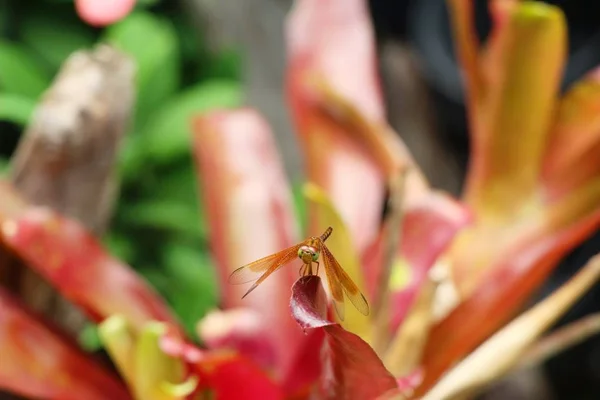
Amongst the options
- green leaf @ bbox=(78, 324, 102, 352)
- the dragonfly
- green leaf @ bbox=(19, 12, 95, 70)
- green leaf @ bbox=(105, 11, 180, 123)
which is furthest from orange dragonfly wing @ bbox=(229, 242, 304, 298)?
green leaf @ bbox=(19, 12, 95, 70)

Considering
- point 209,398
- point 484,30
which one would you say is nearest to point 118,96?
point 209,398

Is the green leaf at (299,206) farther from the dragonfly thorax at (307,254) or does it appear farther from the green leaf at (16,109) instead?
the dragonfly thorax at (307,254)

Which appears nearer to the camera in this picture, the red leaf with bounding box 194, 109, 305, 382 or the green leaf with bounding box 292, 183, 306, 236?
the red leaf with bounding box 194, 109, 305, 382

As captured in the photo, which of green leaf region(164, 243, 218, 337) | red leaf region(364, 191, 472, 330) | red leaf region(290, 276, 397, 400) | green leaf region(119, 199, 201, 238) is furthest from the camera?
green leaf region(119, 199, 201, 238)

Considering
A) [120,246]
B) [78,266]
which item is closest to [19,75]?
[120,246]

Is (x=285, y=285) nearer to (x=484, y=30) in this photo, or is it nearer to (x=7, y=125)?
(x=7, y=125)

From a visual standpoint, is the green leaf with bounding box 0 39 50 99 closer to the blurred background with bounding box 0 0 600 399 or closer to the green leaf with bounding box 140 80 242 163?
the blurred background with bounding box 0 0 600 399

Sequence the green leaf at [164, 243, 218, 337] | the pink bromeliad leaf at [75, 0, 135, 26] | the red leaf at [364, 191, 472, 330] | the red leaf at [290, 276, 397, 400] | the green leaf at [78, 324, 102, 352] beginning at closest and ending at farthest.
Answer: the red leaf at [290, 276, 397, 400] < the pink bromeliad leaf at [75, 0, 135, 26] < the red leaf at [364, 191, 472, 330] < the green leaf at [78, 324, 102, 352] < the green leaf at [164, 243, 218, 337]

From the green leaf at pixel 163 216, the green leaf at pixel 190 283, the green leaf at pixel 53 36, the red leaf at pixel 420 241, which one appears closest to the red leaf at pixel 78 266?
the red leaf at pixel 420 241
